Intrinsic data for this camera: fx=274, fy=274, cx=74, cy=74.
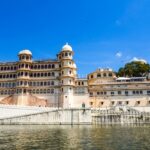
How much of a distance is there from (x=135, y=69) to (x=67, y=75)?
95.8 ft

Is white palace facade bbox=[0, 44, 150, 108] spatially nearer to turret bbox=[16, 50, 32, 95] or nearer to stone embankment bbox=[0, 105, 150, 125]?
turret bbox=[16, 50, 32, 95]

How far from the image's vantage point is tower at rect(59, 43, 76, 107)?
7519 centimetres

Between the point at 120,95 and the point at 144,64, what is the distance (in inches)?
820

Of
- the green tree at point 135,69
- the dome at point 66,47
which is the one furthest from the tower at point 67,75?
the green tree at point 135,69

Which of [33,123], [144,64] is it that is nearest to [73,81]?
[33,123]

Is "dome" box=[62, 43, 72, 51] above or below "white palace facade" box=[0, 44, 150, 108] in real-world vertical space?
above

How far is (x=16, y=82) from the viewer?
77.8 metres

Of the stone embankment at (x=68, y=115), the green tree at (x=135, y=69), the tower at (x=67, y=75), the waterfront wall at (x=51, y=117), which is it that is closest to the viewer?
the waterfront wall at (x=51, y=117)

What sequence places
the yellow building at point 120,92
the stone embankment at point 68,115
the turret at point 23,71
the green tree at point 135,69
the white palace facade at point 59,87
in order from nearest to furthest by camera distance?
the stone embankment at point 68,115 < the white palace facade at point 59,87 < the turret at point 23,71 < the yellow building at point 120,92 < the green tree at point 135,69

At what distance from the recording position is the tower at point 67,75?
2960 inches

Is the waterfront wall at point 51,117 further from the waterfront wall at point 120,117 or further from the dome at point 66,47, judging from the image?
the dome at point 66,47

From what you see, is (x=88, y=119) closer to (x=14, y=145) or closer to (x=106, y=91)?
(x=106, y=91)

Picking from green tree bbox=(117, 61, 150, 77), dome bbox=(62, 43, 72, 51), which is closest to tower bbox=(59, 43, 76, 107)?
dome bbox=(62, 43, 72, 51)

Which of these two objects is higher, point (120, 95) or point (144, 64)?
point (144, 64)
